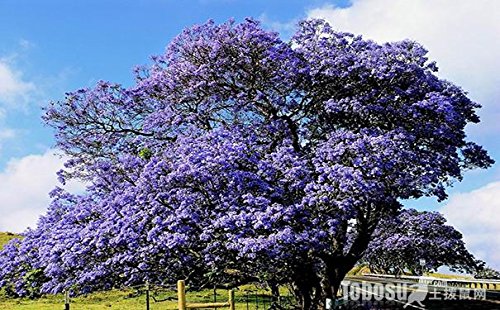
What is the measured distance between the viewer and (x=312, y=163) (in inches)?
674

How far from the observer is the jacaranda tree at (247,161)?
619 inches

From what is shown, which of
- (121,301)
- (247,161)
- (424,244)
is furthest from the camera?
(424,244)

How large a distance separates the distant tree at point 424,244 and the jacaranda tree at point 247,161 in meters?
12.9

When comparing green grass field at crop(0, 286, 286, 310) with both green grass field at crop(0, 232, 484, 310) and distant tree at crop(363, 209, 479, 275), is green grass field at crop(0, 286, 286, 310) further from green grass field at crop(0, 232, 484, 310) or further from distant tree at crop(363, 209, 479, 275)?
distant tree at crop(363, 209, 479, 275)

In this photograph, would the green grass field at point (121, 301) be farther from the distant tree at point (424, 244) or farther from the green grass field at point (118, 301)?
the distant tree at point (424, 244)

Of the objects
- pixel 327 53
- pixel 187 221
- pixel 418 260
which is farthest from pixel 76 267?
pixel 418 260

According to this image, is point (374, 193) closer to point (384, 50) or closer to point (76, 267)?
point (384, 50)

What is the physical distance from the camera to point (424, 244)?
111ft

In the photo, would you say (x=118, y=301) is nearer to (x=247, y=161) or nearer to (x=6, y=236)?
(x=247, y=161)

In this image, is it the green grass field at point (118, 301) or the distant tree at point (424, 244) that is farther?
the distant tree at point (424, 244)

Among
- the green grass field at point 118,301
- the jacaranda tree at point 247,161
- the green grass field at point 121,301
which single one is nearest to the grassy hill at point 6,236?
the green grass field at point 121,301

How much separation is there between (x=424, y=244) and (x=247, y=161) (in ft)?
67.6

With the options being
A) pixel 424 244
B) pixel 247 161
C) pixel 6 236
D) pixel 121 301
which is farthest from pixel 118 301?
pixel 6 236

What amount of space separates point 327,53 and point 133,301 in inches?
561
